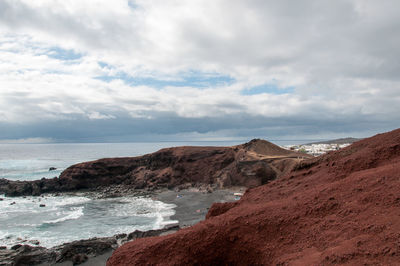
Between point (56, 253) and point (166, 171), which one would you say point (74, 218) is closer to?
point (56, 253)

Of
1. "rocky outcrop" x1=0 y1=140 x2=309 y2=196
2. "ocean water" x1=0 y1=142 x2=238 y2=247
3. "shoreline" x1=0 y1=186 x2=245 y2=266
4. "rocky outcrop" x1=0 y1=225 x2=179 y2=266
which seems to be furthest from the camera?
Result: "rocky outcrop" x1=0 y1=140 x2=309 y2=196

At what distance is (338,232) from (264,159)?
32739 mm

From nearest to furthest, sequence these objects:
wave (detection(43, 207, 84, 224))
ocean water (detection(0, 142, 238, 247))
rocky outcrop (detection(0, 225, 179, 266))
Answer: rocky outcrop (detection(0, 225, 179, 266)) → ocean water (detection(0, 142, 238, 247)) → wave (detection(43, 207, 84, 224))

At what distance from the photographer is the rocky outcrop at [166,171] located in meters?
41.8

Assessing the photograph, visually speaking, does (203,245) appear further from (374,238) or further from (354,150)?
→ (354,150)

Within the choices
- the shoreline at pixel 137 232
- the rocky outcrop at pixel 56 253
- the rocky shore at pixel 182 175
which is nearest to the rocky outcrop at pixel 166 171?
the rocky shore at pixel 182 175

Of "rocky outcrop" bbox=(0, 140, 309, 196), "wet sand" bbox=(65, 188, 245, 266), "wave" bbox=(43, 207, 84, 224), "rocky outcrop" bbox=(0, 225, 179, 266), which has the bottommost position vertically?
"wave" bbox=(43, 207, 84, 224)

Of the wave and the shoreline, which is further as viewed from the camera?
the wave

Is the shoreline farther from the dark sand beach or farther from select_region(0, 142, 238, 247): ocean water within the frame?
select_region(0, 142, 238, 247): ocean water

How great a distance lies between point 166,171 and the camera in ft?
151

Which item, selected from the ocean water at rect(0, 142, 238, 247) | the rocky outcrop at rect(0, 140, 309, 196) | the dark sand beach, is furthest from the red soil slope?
the rocky outcrop at rect(0, 140, 309, 196)

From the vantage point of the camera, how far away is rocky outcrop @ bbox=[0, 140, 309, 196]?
1648 inches

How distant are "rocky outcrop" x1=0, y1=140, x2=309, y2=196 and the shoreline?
2690 millimetres

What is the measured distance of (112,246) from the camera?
17.8 metres
